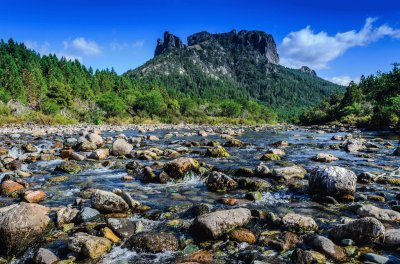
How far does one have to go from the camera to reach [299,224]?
7781 millimetres

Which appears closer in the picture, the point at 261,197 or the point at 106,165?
the point at 261,197

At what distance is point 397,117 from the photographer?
58.7m

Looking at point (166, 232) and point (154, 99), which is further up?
point (154, 99)

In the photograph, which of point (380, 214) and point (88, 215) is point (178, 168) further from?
point (380, 214)

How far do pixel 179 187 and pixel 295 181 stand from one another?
4.56 metres

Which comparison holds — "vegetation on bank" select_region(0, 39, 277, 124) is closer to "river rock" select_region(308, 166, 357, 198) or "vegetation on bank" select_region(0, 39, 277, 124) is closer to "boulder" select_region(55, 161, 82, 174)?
"boulder" select_region(55, 161, 82, 174)

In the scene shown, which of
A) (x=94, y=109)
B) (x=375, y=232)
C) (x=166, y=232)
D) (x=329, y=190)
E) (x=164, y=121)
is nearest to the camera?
(x=375, y=232)

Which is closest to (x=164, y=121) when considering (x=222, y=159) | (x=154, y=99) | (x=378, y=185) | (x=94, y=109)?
(x=154, y=99)

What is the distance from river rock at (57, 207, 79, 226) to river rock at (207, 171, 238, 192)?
199 inches

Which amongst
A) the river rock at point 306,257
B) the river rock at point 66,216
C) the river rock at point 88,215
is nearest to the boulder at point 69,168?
the river rock at point 66,216

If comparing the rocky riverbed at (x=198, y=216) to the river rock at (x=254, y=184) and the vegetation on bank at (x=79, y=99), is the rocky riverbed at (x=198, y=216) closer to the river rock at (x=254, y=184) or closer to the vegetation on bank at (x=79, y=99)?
the river rock at (x=254, y=184)

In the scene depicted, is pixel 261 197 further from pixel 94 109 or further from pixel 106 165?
pixel 94 109

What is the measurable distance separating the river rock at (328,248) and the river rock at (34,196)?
27.2 feet

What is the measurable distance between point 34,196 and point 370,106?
330ft
